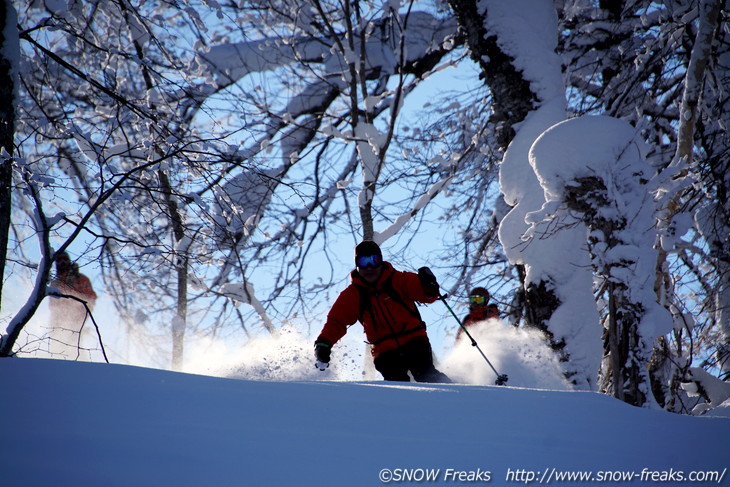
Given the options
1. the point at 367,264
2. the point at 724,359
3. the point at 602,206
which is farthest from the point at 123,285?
the point at 724,359

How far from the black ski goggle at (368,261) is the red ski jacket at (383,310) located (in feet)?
0.39

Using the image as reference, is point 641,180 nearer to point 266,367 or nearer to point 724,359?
point 724,359

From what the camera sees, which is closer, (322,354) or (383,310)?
(322,354)

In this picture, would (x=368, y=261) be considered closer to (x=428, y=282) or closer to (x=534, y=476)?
(x=428, y=282)

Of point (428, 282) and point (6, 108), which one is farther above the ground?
point (6, 108)

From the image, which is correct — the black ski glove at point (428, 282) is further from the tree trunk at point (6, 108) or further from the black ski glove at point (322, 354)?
the tree trunk at point (6, 108)

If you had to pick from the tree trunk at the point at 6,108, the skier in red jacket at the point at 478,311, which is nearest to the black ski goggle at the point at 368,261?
the tree trunk at the point at 6,108

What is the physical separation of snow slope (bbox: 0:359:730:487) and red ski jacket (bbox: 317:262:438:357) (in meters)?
2.51

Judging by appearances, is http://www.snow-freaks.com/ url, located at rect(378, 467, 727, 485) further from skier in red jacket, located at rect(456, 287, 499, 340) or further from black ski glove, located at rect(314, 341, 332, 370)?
skier in red jacket, located at rect(456, 287, 499, 340)

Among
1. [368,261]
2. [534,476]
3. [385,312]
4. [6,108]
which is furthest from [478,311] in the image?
[534,476]

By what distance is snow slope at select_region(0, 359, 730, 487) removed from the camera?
1.82 meters

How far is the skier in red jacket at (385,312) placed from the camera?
5.16m

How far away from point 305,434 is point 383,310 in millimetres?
3174

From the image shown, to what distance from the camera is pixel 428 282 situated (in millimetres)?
5105
